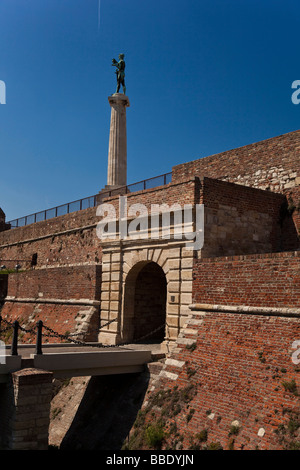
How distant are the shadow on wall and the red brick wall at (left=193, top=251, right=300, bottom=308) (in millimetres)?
2751

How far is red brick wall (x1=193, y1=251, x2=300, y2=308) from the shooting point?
9477 millimetres

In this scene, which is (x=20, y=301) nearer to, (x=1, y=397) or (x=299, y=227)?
(x=1, y=397)

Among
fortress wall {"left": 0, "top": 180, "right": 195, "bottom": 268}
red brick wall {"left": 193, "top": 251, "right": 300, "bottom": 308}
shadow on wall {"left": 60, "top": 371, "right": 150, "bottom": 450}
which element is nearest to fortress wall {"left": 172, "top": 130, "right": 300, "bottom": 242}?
red brick wall {"left": 193, "top": 251, "right": 300, "bottom": 308}

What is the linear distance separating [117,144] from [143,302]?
1209 centimetres

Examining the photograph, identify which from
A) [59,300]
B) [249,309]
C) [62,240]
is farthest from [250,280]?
[62,240]

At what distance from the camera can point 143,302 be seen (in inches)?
611

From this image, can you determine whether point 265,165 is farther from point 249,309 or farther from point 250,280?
point 249,309

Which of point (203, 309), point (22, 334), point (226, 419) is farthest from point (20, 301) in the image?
point (226, 419)

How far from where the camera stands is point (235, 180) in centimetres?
1642

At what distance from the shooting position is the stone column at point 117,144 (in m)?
25.1

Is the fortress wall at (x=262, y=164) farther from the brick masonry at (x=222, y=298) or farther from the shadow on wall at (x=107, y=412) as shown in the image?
the shadow on wall at (x=107, y=412)

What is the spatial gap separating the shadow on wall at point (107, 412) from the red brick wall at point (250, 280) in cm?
275

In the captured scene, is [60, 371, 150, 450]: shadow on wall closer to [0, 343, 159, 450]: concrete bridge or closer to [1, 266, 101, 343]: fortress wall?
[0, 343, 159, 450]: concrete bridge

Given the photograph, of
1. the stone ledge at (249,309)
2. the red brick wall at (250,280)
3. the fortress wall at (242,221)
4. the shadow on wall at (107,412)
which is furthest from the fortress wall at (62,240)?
the shadow on wall at (107,412)
